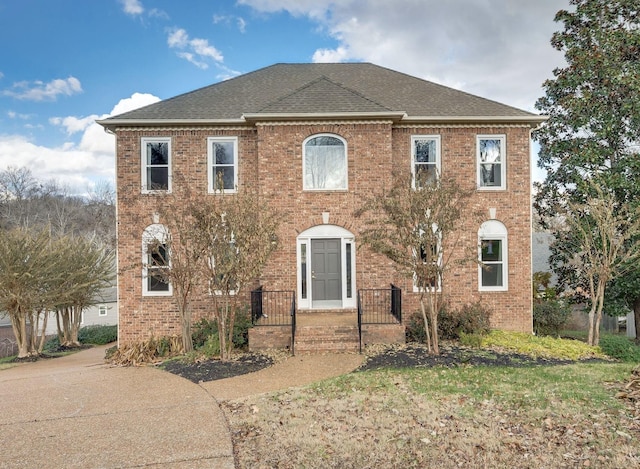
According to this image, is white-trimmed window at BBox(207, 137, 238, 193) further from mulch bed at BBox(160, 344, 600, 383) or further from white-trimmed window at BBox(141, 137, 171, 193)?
mulch bed at BBox(160, 344, 600, 383)

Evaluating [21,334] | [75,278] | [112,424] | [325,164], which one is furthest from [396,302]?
[21,334]

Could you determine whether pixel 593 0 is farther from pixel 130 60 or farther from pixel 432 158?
pixel 130 60

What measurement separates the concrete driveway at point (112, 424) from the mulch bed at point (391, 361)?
578 millimetres

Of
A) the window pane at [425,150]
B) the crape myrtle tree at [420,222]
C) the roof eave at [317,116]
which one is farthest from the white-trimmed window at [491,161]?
the crape myrtle tree at [420,222]

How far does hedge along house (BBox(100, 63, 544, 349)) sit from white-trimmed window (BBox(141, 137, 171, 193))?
0.10 ft

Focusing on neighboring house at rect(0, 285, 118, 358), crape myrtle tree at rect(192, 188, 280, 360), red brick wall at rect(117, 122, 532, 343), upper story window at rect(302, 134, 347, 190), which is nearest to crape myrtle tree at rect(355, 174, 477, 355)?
red brick wall at rect(117, 122, 532, 343)

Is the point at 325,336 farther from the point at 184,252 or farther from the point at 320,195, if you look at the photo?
the point at 320,195

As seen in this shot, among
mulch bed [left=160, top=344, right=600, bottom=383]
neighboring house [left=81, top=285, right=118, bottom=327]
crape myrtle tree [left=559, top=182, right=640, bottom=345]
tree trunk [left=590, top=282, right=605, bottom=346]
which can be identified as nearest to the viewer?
mulch bed [left=160, top=344, right=600, bottom=383]

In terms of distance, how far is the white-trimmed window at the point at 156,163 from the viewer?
11445 mm

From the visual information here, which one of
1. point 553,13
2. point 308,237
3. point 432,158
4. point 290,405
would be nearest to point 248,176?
point 308,237

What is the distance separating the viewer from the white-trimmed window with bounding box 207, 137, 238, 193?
37.6 feet

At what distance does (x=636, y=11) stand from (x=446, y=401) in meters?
14.6

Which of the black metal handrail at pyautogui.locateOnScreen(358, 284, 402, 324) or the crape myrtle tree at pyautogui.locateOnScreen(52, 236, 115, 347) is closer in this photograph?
the black metal handrail at pyautogui.locateOnScreen(358, 284, 402, 324)

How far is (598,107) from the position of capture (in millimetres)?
12383
